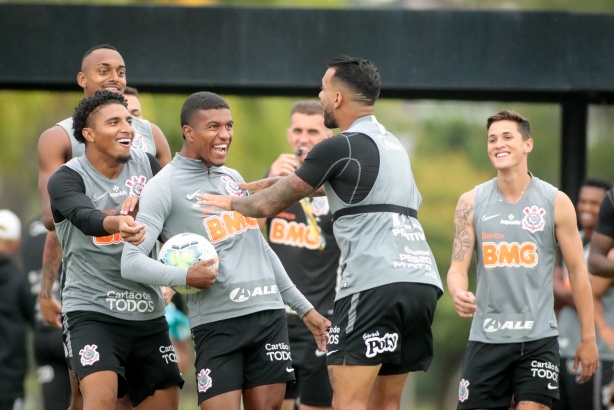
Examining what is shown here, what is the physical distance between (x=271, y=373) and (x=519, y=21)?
518 centimetres

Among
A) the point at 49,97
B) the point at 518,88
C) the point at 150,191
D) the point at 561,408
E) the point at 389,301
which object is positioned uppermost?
the point at 49,97

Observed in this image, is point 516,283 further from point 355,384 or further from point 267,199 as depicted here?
point 267,199

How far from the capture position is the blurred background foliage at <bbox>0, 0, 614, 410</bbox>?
70.3 feet

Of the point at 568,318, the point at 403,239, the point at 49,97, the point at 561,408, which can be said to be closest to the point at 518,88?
the point at 568,318

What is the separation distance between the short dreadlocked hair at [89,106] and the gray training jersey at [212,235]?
24.0 inches

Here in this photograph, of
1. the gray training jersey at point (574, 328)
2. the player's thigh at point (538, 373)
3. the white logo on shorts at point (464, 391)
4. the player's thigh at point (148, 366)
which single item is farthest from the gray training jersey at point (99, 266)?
the gray training jersey at point (574, 328)

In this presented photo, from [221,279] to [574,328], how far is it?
477 centimetres

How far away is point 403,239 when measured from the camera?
697cm

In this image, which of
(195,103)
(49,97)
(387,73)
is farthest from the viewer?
(49,97)

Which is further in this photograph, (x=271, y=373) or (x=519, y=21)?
(x=519, y=21)

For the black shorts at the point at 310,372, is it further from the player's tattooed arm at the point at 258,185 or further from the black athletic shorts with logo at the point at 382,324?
the black athletic shorts with logo at the point at 382,324

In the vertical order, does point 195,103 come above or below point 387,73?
below

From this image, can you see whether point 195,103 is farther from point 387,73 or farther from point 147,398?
point 387,73

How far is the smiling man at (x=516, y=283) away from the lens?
791 cm
